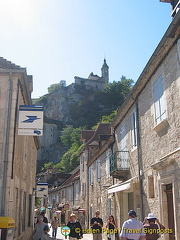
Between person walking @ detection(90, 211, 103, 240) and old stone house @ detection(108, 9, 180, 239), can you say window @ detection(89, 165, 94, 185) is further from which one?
person walking @ detection(90, 211, 103, 240)

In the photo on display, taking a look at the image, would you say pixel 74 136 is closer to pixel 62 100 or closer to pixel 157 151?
pixel 62 100

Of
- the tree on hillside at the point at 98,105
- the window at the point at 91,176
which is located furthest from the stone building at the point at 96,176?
the tree on hillside at the point at 98,105

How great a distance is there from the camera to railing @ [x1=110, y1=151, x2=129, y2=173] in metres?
12.1

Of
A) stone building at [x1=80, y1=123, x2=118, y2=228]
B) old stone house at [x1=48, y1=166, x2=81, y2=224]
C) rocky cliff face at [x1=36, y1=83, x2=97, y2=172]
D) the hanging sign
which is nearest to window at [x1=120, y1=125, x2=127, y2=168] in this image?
stone building at [x1=80, y1=123, x2=118, y2=228]

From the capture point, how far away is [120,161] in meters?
12.7

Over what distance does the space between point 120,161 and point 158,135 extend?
446cm

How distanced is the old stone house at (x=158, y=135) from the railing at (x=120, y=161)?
4cm

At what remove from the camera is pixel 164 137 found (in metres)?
8.02

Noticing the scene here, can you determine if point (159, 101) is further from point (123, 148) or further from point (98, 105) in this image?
point (98, 105)

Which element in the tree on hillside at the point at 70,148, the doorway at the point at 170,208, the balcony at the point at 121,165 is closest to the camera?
the doorway at the point at 170,208

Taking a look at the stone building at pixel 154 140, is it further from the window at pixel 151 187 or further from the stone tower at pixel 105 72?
the stone tower at pixel 105 72

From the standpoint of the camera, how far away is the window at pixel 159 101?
322 inches

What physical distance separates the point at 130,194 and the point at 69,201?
75.1 ft

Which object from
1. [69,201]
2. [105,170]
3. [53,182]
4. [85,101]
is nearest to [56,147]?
[85,101]
